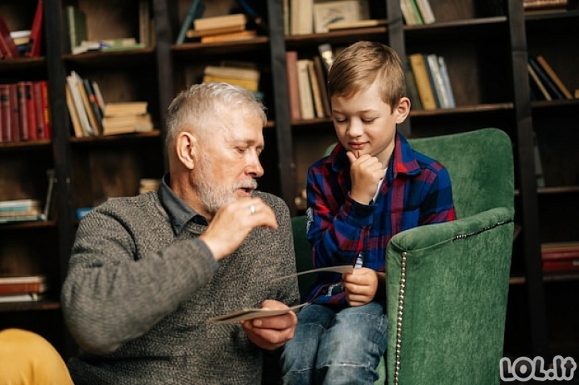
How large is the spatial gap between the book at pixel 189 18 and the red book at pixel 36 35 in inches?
28.4

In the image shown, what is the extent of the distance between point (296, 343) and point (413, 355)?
276mm

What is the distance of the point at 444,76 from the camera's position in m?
3.48

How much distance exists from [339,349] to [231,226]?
1.41 ft

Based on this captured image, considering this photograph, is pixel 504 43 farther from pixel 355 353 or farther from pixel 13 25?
pixel 13 25

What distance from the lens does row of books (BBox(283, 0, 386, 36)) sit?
3494 mm

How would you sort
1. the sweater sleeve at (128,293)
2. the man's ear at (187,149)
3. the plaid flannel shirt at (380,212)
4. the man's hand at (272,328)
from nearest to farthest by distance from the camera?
the sweater sleeve at (128,293) → the man's hand at (272,328) → the man's ear at (187,149) → the plaid flannel shirt at (380,212)

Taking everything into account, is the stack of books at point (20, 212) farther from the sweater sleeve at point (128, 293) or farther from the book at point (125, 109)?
the sweater sleeve at point (128, 293)

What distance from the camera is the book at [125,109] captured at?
142 inches

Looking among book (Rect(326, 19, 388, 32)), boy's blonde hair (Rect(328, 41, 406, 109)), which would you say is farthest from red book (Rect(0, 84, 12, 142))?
boy's blonde hair (Rect(328, 41, 406, 109))

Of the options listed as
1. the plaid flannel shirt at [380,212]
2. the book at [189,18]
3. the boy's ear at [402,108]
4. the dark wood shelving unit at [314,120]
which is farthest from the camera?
the book at [189,18]

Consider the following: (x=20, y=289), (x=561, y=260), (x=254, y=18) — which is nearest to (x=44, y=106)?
(x=20, y=289)

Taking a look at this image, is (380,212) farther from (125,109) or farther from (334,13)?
(125,109)

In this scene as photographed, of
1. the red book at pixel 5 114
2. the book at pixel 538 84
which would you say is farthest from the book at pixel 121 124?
the book at pixel 538 84

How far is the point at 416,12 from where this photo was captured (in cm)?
344
